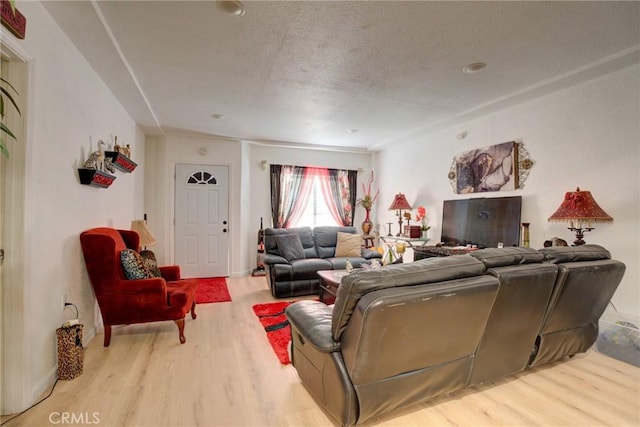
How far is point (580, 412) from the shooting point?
6.05ft

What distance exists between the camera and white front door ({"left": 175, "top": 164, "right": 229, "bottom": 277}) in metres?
5.29

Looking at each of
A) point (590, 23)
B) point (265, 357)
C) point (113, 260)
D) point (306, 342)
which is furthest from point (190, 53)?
point (590, 23)

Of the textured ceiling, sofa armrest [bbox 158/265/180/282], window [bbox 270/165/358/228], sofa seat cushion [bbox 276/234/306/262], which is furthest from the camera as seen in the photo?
window [bbox 270/165/358/228]

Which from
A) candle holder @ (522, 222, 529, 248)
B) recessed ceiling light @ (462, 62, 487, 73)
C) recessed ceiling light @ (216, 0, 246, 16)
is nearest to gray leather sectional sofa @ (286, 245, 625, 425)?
candle holder @ (522, 222, 529, 248)

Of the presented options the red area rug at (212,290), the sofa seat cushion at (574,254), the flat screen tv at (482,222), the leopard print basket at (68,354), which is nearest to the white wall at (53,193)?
the leopard print basket at (68,354)

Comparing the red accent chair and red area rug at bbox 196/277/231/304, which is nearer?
the red accent chair

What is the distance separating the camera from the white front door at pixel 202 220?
529 centimetres

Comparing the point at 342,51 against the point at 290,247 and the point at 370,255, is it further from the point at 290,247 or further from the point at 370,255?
the point at 370,255

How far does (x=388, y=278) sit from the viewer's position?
1.53 m

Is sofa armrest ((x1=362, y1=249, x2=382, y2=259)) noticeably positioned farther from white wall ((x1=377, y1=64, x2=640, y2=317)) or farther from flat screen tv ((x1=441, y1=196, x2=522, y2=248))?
white wall ((x1=377, y1=64, x2=640, y2=317))

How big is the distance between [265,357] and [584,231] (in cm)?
322

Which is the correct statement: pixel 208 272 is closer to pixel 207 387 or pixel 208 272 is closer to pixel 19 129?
pixel 207 387

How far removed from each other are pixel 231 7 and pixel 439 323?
7.56 feet

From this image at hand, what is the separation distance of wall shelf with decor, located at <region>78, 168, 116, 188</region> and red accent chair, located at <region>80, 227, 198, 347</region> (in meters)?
0.43
